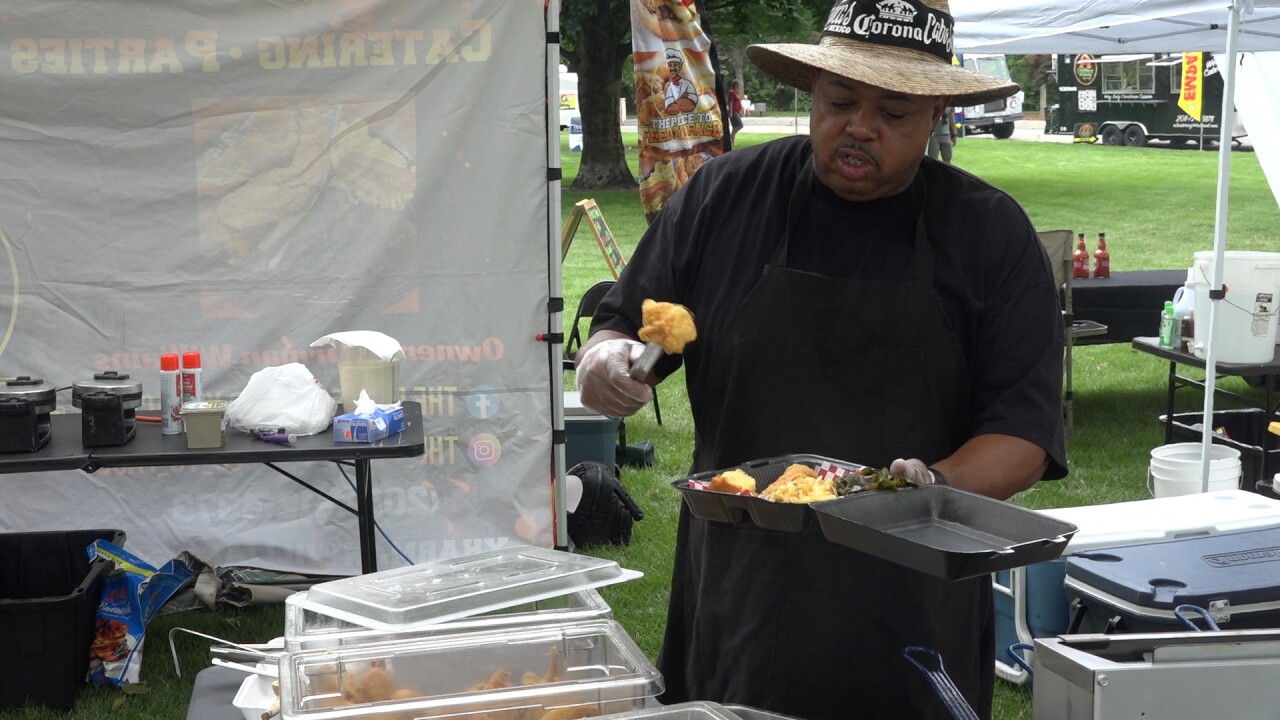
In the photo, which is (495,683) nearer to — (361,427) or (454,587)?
(454,587)

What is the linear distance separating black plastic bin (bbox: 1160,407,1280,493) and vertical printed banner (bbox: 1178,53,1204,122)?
56.8ft

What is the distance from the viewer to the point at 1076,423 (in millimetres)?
7711

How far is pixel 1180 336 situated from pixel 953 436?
15.9 ft

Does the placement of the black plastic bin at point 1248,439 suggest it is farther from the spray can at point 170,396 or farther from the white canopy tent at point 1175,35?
the spray can at point 170,396

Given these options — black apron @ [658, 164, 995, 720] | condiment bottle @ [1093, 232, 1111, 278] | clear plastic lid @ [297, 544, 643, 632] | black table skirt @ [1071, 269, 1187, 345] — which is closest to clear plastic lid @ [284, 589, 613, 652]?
clear plastic lid @ [297, 544, 643, 632]

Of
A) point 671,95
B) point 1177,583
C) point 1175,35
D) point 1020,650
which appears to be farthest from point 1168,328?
point 1177,583

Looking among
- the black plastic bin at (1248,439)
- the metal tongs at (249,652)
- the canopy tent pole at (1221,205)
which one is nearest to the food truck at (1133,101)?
the black plastic bin at (1248,439)

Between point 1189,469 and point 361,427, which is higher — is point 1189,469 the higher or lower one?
the lower one

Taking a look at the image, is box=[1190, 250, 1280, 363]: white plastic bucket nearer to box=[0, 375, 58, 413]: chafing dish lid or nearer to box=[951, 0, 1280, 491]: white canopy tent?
box=[951, 0, 1280, 491]: white canopy tent

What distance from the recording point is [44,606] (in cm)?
396

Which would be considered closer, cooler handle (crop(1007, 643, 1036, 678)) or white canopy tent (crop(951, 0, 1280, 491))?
cooler handle (crop(1007, 643, 1036, 678))

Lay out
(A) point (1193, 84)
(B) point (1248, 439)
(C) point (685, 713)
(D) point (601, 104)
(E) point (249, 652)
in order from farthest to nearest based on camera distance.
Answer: (A) point (1193, 84) → (D) point (601, 104) → (B) point (1248, 439) → (E) point (249, 652) → (C) point (685, 713)

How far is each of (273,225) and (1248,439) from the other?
4.82m

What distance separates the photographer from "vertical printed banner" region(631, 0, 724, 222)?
5.11 meters
